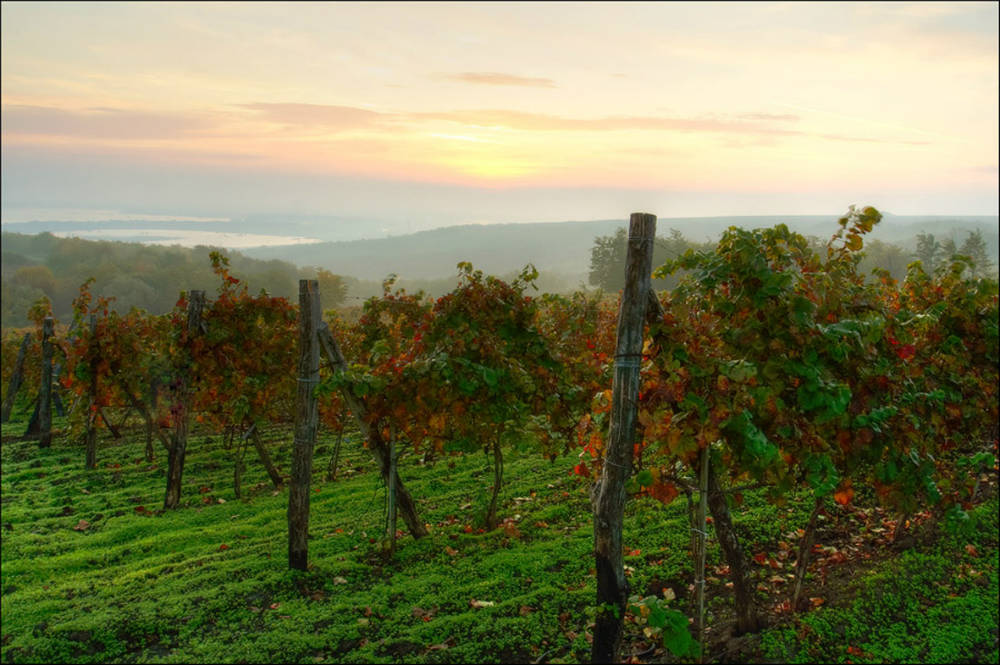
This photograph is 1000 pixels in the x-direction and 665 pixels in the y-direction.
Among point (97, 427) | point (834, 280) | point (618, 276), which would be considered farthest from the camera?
point (618, 276)

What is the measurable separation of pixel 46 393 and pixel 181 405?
10.4 m

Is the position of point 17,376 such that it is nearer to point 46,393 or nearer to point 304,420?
point 46,393

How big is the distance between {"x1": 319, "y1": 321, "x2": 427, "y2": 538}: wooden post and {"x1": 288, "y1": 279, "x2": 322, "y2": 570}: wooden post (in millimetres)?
157

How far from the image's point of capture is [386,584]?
7.12 m

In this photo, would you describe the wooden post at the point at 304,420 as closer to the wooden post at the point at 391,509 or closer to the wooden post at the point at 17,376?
the wooden post at the point at 391,509

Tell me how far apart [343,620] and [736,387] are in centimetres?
471

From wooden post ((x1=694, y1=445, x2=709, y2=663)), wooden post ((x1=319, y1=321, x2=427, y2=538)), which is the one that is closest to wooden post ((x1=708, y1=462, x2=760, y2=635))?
wooden post ((x1=694, y1=445, x2=709, y2=663))

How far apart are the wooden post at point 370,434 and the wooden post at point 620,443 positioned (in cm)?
359

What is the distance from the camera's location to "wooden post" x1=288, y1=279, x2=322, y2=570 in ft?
23.7

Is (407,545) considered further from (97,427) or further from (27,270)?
(27,270)

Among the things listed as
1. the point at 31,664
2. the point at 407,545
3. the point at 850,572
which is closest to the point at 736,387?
the point at 850,572

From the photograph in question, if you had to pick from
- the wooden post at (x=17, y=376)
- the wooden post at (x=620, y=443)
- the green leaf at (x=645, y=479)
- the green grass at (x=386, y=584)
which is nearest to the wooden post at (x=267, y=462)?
the green grass at (x=386, y=584)

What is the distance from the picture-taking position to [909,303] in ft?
27.7

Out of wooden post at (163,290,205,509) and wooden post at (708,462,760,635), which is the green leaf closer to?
wooden post at (708,462,760,635)
